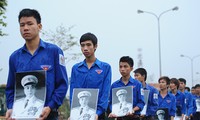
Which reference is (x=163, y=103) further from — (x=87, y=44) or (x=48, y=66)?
(x=48, y=66)

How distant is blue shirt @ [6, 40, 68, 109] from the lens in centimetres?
398

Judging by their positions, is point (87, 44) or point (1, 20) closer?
point (87, 44)

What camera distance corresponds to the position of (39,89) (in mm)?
3943

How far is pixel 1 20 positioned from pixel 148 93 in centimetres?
876

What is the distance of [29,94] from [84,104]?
1320 millimetres

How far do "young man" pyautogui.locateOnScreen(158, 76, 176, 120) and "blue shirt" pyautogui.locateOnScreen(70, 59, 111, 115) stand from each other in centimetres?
490

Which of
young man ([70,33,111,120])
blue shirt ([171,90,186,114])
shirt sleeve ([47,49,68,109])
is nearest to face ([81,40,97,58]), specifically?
young man ([70,33,111,120])

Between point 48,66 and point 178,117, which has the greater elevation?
point 48,66

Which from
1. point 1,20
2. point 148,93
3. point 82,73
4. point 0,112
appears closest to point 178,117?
point 148,93

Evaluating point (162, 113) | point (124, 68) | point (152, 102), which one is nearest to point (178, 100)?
point (162, 113)

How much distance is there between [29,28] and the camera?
3988 millimetres

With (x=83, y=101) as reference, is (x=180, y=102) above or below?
below

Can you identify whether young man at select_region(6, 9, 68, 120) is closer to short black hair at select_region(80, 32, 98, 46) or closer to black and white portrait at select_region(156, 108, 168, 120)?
short black hair at select_region(80, 32, 98, 46)

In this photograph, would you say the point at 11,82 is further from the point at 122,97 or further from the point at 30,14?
the point at 122,97
